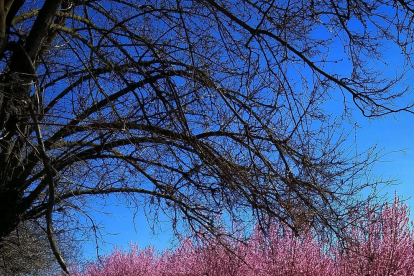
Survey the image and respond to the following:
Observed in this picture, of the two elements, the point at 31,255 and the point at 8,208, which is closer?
the point at 8,208

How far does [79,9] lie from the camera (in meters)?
8.25

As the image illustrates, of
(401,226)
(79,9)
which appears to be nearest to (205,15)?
(79,9)

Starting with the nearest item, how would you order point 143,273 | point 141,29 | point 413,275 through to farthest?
point 141,29
point 413,275
point 143,273

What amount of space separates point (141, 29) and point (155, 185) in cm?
288

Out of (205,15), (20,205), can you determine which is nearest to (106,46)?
(205,15)

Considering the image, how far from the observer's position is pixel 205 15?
20.7ft

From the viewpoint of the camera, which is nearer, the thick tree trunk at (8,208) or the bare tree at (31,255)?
the thick tree trunk at (8,208)

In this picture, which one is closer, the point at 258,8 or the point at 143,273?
the point at 258,8

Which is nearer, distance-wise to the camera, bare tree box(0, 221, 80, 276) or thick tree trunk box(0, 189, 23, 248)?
thick tree trunk box(0, 189, 23, 248)

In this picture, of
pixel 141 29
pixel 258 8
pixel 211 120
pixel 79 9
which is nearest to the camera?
pixel 258 8

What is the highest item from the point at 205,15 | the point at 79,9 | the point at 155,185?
the point at 79,9

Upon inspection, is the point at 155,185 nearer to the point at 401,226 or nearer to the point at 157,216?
the point at 157,216

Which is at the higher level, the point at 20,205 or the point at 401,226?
the point at 401,226

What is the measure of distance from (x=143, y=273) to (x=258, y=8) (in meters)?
14.4
